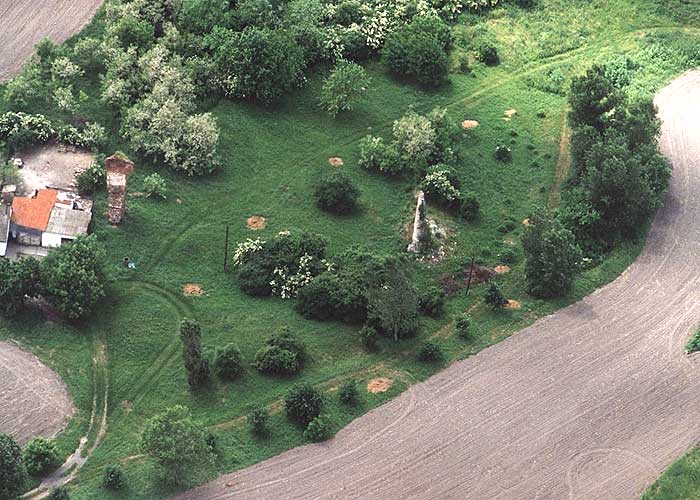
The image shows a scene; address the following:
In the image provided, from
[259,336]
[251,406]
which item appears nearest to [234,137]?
[259,336]

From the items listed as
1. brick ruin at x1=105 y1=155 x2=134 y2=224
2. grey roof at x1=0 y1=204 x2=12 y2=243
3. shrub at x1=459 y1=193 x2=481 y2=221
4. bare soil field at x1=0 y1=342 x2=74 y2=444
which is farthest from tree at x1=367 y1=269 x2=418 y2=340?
grey roof at x1=0 y1=204 x2=12 y2=243

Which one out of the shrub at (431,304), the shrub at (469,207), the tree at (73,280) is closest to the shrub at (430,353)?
the shrub at (431,304)

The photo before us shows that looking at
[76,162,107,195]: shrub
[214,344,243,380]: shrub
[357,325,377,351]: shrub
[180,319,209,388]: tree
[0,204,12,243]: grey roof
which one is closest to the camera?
[180,319,209,388]: tree

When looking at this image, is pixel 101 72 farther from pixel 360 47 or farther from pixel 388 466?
pixel 388 466

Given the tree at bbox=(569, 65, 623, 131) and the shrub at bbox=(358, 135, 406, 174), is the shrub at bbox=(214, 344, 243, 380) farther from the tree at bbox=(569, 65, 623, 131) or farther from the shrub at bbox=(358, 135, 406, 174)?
the tree at bbox=(569, 65, 623, 131)

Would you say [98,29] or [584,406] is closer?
[584,406]

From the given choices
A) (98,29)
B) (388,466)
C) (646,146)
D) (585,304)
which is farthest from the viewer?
(98,29)
